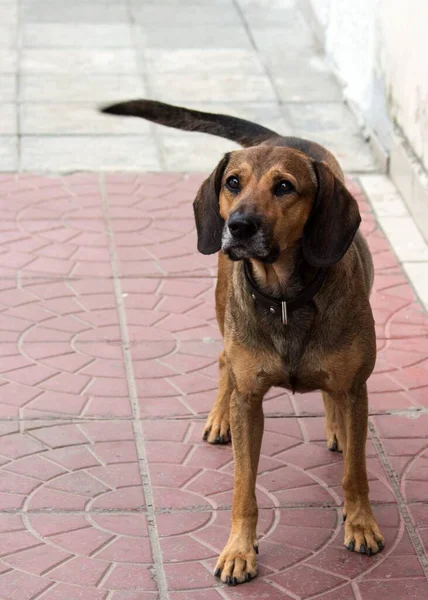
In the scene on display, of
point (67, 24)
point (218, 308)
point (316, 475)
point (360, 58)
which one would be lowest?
point (67, 24)

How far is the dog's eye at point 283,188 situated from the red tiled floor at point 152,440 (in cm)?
141

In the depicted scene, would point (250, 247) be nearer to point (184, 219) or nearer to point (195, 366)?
point (195, 366)

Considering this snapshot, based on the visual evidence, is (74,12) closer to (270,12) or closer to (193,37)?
(193,37)

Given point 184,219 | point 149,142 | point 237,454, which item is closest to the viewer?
point 237,454

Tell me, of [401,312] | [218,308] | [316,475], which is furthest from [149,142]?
[316,475]

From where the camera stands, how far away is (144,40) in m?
10.6

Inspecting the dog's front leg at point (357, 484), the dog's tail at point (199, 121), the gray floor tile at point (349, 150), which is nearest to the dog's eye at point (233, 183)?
the dog's front leg at point (357, 484)

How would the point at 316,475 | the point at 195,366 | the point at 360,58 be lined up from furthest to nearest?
1. the point at 360,58
2. the point at 195,366
3. the point at 316,475

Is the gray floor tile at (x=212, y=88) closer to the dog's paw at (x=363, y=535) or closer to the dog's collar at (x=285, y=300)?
the dog's collar at (x=285, y=300)

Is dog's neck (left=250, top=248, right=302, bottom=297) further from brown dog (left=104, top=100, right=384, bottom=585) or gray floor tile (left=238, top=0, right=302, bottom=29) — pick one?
gray floor tile (left=238, top=0, right=302, bottom=29)

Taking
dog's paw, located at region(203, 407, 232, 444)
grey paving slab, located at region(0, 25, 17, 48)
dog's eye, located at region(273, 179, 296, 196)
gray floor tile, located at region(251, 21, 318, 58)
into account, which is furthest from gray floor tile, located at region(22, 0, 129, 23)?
dog's eye, located at region(273, 179, 296, 196)

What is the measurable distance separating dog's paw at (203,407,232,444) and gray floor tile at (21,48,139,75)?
535cm

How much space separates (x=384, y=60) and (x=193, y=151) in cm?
158

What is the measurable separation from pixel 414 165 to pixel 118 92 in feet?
9.52
